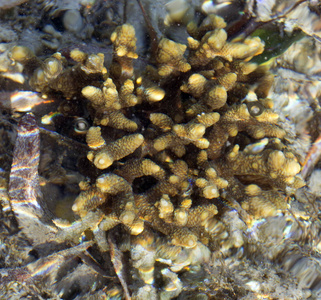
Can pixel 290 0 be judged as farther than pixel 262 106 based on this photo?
Yes

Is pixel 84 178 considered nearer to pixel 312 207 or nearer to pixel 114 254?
pixel 114 254

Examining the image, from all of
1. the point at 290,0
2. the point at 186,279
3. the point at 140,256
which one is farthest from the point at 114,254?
the point at 290,0

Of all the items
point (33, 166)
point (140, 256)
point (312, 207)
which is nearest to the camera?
point (140, 256)

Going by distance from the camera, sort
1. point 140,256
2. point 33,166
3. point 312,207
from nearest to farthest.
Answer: point 140,256 → point 33,166 → point 312,207

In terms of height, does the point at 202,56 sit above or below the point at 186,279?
above

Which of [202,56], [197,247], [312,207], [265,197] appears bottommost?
[312,207]
